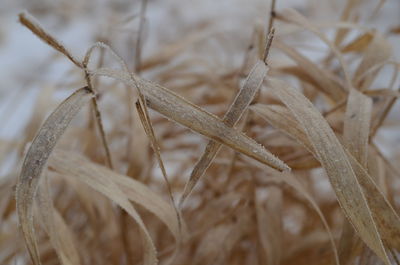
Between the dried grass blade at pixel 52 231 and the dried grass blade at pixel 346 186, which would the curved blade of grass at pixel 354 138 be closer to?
the dried grass blade at pixel 346 186

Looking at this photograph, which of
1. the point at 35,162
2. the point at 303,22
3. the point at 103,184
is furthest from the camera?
the point at 303,22

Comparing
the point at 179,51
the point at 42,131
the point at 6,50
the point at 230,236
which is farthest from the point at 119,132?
Answer: the point at 6,50

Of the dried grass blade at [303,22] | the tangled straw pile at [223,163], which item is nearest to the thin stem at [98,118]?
the tangled straw pile at [223,163]

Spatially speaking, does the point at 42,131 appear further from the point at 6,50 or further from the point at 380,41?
the point at 6,50

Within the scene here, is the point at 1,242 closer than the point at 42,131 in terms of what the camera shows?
No

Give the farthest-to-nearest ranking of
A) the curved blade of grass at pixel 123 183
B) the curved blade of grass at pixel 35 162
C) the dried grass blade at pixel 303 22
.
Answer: the dried grass blade at pixel 303 22 → the curved blade of grass at pixel 123 183 → the curved blade of grass at pixel 35 162

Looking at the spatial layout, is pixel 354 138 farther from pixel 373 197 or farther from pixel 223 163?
pixel 223 163

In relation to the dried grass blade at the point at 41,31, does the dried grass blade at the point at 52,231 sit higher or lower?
lower

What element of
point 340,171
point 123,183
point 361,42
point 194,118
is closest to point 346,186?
point 340,171
